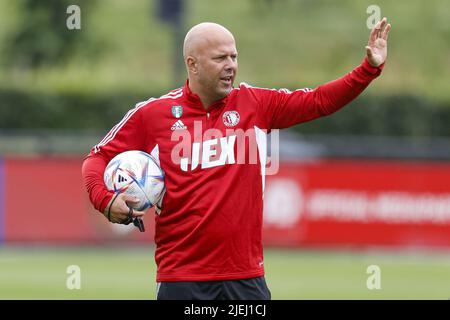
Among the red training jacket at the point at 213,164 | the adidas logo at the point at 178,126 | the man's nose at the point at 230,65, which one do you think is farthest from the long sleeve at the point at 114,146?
the man's nose at the point at 230,65

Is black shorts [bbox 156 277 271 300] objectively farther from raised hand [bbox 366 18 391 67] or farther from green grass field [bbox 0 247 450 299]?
green grass field [bbox 0 247 450 299]

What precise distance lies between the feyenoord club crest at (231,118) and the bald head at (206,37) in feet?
1.47

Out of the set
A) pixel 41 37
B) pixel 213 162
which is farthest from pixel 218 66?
pixel 41 37

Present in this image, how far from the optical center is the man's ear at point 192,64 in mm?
7404

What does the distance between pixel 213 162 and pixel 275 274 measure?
32.1 ft

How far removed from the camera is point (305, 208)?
2081 cm

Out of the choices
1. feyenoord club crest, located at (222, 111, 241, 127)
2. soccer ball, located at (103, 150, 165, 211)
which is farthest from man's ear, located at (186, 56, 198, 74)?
soccer ball, located at (103, 150, 165, 211)

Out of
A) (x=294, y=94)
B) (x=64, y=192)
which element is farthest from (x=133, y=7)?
(x=294, y=94)

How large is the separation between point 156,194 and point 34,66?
3133 centimetres

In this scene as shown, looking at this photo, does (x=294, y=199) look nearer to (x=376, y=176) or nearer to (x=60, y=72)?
(x=376, y=176)

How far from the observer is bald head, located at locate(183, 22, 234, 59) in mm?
7293

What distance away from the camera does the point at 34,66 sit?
124 ft

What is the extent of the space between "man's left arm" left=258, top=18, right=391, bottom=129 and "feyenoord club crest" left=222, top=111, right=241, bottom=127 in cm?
21
